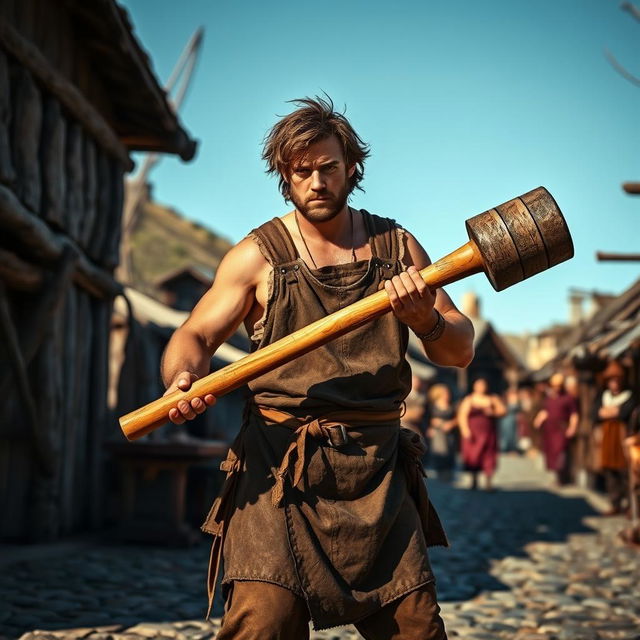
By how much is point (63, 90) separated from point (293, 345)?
533 centimetres

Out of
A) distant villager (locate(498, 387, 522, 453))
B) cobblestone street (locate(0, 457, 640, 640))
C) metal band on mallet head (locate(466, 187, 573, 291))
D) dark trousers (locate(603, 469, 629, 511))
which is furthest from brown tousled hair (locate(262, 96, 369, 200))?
distant villager (locate(498, 387, 522, 453))

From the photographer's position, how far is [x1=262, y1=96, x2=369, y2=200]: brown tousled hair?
296cm

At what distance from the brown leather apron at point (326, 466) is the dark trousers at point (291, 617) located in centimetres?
4

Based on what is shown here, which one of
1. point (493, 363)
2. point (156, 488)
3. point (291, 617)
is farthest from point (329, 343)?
point (493, 363)

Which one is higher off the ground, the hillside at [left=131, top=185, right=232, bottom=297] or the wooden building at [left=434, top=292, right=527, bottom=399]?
the hillside at [left=131, top=185, right=232, bottom=297]

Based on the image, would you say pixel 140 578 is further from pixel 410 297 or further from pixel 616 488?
pixel 616 488

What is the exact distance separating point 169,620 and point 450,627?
147 cm

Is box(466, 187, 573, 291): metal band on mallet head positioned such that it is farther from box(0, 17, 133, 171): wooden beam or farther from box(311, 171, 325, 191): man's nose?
box(0, 17, 133, 171): wooden beam

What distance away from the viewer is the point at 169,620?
5.02m

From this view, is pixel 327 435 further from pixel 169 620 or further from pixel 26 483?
pixel 26 483

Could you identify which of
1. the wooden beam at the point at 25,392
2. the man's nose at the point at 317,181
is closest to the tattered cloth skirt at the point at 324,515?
the man's nose at the point at 317,181

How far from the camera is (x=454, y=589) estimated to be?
6305mm

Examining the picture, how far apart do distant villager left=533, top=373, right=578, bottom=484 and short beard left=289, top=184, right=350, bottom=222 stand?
40.5ft

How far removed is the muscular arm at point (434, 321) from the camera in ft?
9.14
